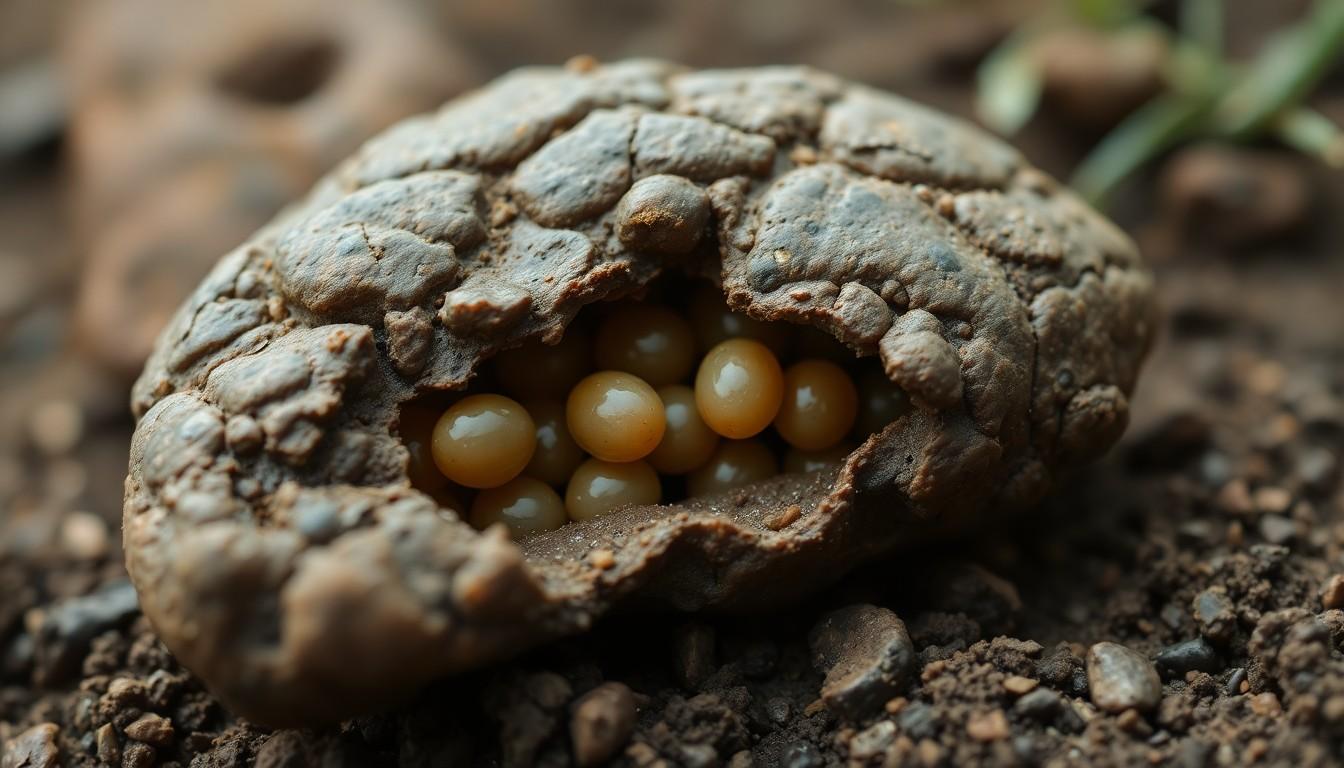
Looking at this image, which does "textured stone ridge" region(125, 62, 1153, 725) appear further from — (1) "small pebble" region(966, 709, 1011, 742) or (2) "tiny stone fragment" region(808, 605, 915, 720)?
(1) "small pebble" region(966, 709, 1011, 742)

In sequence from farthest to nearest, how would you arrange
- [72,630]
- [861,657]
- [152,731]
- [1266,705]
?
[72,630]
[152,731]
[861,657]
[1266,705]

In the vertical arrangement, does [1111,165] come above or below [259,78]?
below

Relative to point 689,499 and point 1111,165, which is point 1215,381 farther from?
point 689,499

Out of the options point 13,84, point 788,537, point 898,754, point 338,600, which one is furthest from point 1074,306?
point 13,84

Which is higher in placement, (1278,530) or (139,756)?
(1278,530)

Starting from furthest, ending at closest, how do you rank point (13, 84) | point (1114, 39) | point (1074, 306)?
point (13, 84)
point (1114, 39)
point (1074, 306)

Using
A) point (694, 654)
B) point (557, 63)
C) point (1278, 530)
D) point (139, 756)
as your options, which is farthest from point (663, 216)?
point (557, 63)

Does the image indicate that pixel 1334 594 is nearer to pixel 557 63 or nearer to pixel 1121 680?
pixel 1121 680
